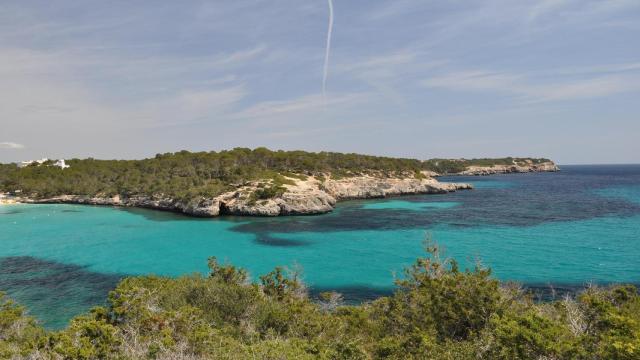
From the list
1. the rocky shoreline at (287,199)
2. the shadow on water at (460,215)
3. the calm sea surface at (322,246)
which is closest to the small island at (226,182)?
the rocky shoreline at (287,199)

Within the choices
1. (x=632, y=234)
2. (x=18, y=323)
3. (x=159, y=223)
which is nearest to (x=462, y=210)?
(x=632, y=234)

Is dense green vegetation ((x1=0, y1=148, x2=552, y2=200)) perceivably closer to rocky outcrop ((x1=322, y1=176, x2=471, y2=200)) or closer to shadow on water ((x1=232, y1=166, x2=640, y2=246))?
rocky outcrop ((x1=322, y1=176, x2=471, y2=200))

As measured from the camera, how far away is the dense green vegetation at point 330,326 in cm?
1074

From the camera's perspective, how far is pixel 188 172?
100375mm

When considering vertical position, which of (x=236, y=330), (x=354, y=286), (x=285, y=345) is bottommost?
(x=354, y=286)

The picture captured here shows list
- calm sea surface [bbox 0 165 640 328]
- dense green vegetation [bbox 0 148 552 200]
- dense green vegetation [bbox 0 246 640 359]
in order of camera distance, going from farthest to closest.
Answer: dense green vegetation [bbox 0 148 552 200] < calm sea surface [bbox 0 165 640 328] < dense green vegetation [bbox 0 246 640 359]

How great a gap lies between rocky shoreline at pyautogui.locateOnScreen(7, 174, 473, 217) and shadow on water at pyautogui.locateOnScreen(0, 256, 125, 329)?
121 feet

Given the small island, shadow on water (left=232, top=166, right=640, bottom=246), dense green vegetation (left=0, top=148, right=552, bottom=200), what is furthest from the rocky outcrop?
shadow on water (left=232, top=166, right=640, bottom=246)

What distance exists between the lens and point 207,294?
1884cm

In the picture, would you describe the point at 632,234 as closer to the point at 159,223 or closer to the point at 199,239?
the point at 199,239

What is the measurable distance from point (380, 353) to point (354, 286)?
70.5ft

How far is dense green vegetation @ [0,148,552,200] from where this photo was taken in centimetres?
9025

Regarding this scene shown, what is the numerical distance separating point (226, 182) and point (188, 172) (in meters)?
16.4

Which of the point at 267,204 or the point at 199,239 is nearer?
the point at 199,239
